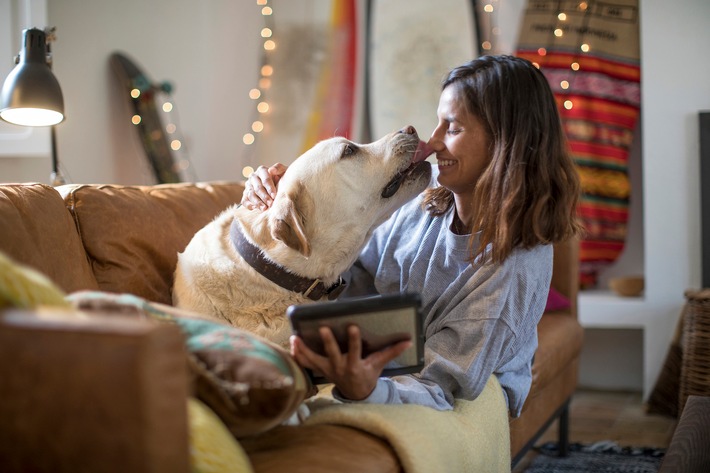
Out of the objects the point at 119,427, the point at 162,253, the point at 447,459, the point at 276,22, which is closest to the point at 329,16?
the point at 276,22

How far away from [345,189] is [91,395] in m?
1.03

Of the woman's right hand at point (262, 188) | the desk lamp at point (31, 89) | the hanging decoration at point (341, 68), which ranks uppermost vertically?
the hanging decoration at point (341, 68)

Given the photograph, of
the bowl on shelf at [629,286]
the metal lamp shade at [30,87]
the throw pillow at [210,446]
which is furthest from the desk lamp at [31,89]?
the bowl on shelf at [629,286]

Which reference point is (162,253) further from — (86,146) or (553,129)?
(86,146)

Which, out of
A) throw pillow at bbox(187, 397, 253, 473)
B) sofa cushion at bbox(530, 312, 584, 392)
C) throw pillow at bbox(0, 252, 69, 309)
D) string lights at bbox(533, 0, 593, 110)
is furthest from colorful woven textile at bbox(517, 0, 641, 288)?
throw pillow at bbox(0, 252, 69, 309)

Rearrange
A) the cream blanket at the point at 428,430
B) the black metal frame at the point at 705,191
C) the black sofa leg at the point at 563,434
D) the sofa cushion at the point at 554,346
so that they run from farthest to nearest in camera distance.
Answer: the black metal frame at the point at 705,191 → the black sofa leg at the point at 563,434 → the sofa cushion at the point at 554,346 → the cream blanket at the point at 428,430

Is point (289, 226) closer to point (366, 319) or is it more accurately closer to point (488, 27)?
point (366, 319)

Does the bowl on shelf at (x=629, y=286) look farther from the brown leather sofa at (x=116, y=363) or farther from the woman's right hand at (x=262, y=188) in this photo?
the woman's right hand at (x=262, y=188)

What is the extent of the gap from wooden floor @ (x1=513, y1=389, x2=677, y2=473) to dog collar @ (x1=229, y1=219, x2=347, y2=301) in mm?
1420

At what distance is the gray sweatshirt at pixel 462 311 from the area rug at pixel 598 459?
3.13 ft

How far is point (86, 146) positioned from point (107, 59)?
0.44 metres

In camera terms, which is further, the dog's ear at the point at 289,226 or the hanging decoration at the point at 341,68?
the hanging decoration at the point at 341,68

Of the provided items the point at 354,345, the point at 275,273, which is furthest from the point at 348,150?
the point at 354,345

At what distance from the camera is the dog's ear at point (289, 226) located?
152 cm
